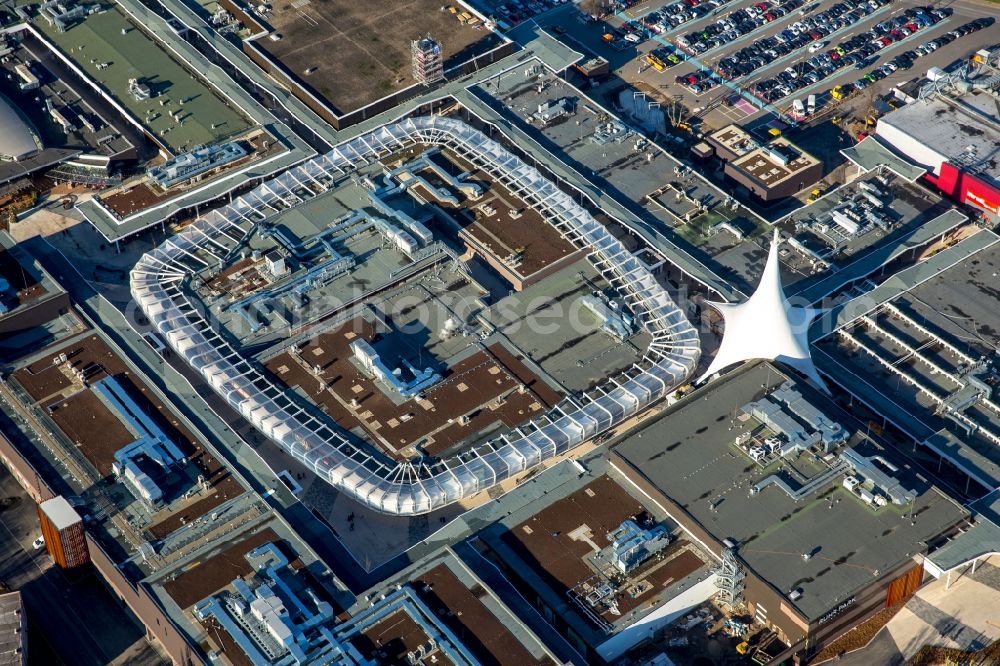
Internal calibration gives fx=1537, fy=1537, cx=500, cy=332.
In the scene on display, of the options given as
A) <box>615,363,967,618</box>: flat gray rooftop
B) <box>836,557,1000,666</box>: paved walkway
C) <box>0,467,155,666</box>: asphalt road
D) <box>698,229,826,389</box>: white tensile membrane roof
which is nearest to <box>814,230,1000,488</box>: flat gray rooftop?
<box>698,229,826,389</box>: white tensile membrane roof

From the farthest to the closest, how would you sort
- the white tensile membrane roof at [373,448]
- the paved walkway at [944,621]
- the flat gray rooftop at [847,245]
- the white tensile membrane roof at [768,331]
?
the flat gray rooftop at [847,245]
the white tensile membrane roof at [768,331]
the white tensile membrane roof at [373,448]
the paved walkway at [944,621]

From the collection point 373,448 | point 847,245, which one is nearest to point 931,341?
point 847,245

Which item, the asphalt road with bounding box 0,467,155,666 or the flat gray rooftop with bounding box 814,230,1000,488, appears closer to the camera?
the asphalt road with bounding box 0,467,155,666

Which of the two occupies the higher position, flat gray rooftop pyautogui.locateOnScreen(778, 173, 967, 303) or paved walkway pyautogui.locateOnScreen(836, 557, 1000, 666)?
flat gray rooftop pyautogui.locateOnScreen(778, 173, 967, 303)

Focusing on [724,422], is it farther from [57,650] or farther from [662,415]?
[57,650]

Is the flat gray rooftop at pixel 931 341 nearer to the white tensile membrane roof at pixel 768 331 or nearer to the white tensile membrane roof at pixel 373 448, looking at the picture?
the white tensile membrane roof at pixel 768 331

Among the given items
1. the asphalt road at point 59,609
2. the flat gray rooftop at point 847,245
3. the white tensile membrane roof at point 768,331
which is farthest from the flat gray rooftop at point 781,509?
the asphalt road at point 59,609

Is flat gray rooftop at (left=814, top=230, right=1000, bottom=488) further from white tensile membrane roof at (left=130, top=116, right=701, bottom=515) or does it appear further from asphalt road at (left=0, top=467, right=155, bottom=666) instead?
asphalt road at (left=0, top=467, right=155, bottom=666)
